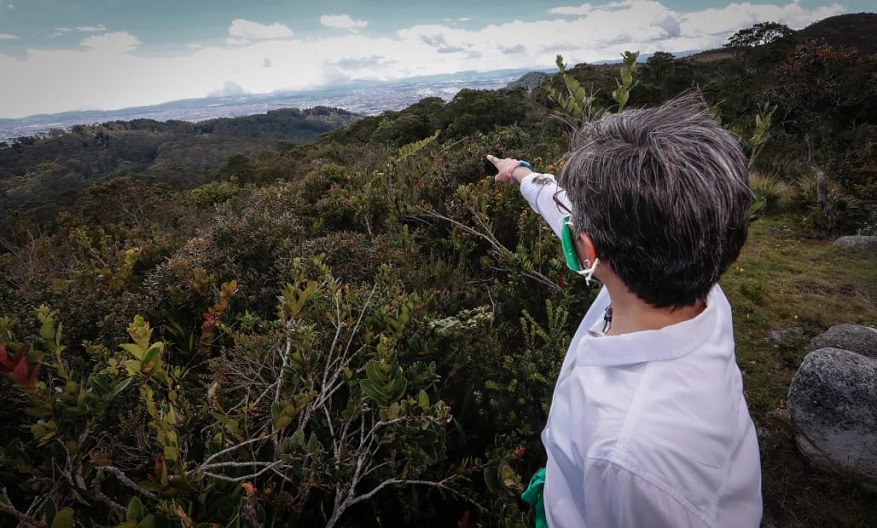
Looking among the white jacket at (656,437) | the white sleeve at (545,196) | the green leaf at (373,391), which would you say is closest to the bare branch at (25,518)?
the green leaf at (373,391)

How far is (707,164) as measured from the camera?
1.01 metres

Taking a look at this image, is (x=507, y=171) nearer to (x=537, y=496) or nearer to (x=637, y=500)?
(x=537, y=496)

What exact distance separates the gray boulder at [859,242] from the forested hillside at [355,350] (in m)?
0.28

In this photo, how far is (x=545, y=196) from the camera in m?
2.06

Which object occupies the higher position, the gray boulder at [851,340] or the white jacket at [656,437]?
the white jacket at [656,437]

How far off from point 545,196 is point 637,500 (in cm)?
149

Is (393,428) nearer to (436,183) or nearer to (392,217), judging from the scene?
(392,217)

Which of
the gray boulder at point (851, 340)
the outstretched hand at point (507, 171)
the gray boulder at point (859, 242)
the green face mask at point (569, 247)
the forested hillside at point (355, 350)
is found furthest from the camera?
the gray boulder at point (859, 242)

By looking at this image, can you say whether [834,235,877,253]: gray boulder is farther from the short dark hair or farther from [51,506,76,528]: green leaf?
[51,506,76,528]: green leaf

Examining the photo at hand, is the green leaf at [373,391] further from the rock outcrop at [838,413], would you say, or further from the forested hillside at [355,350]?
the rock outcrop at [838,413]

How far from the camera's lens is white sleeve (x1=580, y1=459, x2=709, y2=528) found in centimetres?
82

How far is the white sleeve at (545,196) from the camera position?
1955mm

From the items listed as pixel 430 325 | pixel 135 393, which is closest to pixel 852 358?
pixel 430 325

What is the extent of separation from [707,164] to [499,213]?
3.27m
